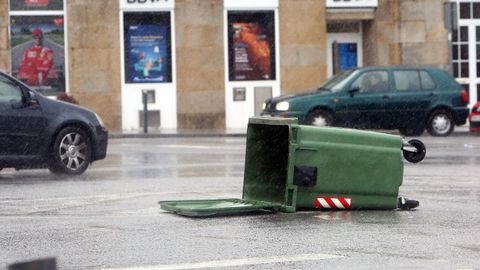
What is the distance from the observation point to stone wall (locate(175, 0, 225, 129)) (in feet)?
103

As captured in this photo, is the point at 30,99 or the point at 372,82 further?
the point at 372,82

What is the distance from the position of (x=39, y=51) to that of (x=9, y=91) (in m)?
15.0

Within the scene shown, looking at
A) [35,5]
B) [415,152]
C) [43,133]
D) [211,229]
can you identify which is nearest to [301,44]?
[35,5]

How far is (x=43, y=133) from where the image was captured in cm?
1577

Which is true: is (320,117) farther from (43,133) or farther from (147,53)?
(43,133)

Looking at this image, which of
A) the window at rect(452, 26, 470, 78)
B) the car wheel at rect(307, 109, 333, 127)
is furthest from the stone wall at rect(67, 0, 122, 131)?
the window at rect(452, 26, 470, 78)

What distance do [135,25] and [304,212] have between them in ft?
Result: 67.8

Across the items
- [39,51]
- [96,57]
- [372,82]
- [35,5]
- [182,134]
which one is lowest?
[182,134]

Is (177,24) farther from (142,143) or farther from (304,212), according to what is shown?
(304,212)

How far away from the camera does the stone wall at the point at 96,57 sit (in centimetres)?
3075

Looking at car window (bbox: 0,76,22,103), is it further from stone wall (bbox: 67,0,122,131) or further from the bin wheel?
stone wall (bbox: 67,0,122,131)

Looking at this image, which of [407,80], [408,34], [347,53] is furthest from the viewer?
[347,53]

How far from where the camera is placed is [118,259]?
26.9ft

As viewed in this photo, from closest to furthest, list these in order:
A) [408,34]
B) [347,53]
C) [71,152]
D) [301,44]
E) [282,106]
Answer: [71,152], [282,106], [301,44], [408,34], [347,53]
